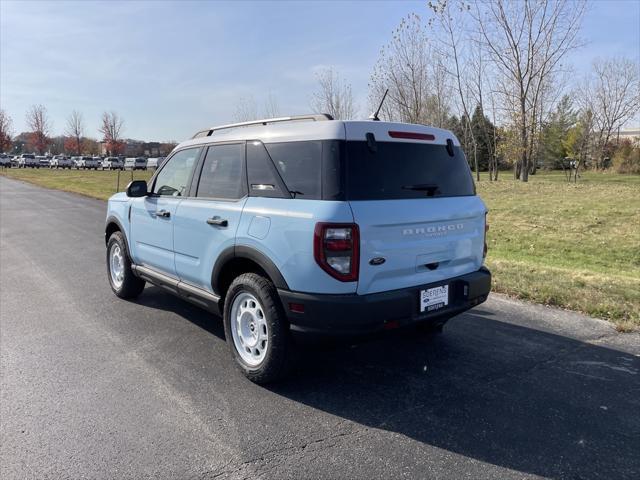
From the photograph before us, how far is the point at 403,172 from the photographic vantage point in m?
3.60

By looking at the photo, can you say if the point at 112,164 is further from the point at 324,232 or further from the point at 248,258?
the point at 324,232

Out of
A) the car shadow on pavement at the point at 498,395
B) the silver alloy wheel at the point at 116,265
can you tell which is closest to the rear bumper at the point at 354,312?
the car shadow on pavement at the point at 498,395

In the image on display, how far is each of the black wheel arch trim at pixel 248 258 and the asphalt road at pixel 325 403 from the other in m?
0.77

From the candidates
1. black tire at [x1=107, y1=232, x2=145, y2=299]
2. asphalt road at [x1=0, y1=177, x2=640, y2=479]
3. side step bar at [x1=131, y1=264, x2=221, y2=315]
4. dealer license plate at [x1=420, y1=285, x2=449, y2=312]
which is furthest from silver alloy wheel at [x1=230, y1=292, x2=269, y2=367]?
black tire at [x1=107, y1=232, x2=145, y2=299]

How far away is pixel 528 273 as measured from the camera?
23.2ft

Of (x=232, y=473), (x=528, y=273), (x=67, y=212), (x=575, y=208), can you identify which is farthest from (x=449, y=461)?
(x=67, y=212)

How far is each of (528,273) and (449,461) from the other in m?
4.97

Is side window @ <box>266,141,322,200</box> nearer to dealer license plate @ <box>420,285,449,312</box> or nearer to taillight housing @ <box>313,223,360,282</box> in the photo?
taillight housing @ <box>313,223,360,282</box>

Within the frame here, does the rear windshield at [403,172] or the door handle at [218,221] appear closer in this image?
the rear windshield at [403,172]

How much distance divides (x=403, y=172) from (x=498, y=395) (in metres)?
1.78

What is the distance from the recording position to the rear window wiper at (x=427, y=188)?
3613 millimetres

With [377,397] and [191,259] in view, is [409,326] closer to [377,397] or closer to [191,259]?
[377,397]

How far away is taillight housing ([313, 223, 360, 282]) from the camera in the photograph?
3150 mm

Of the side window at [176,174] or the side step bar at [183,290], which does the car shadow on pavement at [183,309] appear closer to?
the side step bar at [183,290]
